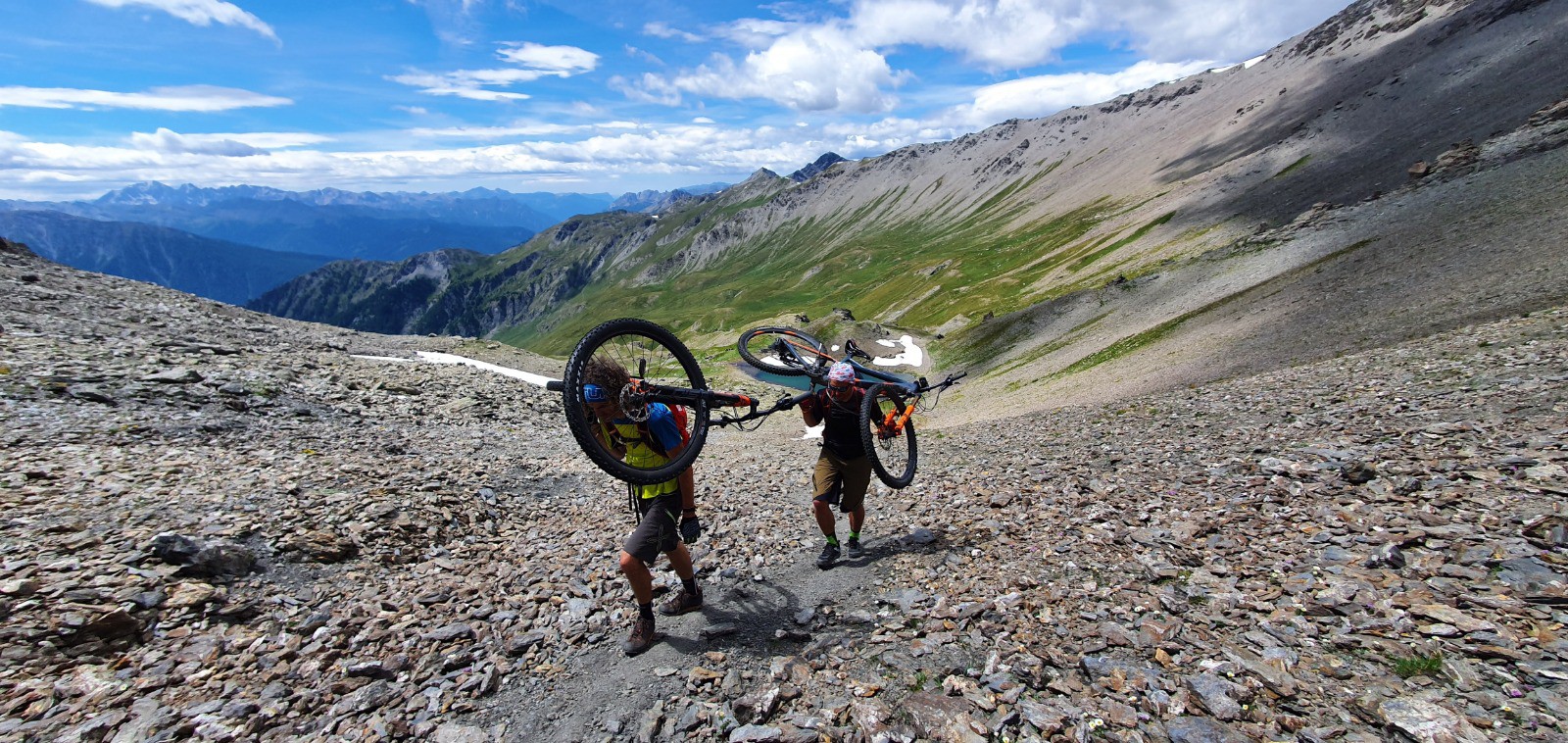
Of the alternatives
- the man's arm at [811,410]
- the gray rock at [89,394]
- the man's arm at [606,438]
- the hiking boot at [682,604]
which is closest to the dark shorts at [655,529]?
the man's arm at [606,438]

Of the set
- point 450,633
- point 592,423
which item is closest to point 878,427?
point 592,423

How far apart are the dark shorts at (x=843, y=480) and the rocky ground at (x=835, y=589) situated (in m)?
1.17

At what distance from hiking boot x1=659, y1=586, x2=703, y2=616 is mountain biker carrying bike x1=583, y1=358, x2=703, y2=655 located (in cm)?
2

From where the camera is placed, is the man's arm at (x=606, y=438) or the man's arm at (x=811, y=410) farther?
the man's arm at (x=811, y=410)

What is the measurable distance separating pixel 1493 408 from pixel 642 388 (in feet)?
56.3

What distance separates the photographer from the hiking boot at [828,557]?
456 inches

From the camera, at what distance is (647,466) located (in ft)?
31.5

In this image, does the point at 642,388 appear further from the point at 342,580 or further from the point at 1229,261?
the point at 1229,261

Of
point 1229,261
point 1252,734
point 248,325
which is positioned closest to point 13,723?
point 1252,734

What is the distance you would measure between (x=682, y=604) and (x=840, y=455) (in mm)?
4073

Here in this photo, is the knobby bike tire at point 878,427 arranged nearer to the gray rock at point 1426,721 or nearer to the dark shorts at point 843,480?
the dark shorts at point 843,480

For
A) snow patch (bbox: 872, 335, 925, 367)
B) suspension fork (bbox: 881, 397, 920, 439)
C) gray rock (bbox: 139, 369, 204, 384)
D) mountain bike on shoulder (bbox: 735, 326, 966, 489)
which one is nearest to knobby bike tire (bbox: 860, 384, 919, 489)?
mountain bike on shoulder (bbox: 735, 326, 966, 489)

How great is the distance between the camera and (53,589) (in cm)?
802

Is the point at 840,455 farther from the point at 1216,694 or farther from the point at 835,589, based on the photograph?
the point at 1216,694
